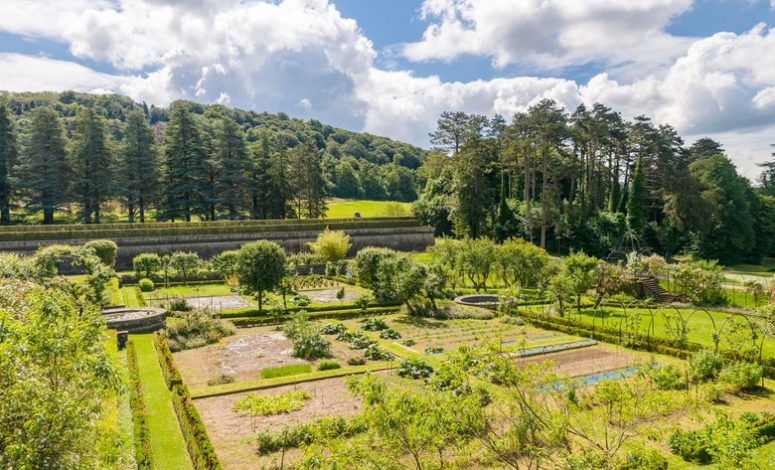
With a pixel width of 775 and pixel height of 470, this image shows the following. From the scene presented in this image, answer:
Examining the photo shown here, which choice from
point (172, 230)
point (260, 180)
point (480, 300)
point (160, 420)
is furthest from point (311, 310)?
point (260, 180)

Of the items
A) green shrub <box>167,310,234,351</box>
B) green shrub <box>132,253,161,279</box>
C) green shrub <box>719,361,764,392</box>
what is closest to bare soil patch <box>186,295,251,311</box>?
green shrub <box>167,310,234,351</box>

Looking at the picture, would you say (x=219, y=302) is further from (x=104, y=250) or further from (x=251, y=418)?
(x=251, y=418)

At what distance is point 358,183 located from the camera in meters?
100

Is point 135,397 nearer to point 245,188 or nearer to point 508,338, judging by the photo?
point 508,338

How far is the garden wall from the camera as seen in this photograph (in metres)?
Result: 43.6

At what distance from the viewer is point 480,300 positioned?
3462cm

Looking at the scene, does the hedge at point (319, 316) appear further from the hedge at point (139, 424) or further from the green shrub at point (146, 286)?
the green shrub at point (146, 286)

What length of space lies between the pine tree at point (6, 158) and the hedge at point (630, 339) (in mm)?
52540

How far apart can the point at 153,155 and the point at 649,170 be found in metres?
57.5

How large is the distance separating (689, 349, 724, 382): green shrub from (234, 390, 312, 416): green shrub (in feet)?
44.3

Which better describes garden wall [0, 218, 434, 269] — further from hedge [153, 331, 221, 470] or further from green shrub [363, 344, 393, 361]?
green shrub [363, 344, 393, 361]

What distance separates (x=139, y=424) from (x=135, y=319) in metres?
11.7

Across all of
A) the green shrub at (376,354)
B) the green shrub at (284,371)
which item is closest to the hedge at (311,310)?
→ the green shrub at (376,354)

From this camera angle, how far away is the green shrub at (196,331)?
75.9 feet
